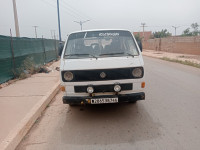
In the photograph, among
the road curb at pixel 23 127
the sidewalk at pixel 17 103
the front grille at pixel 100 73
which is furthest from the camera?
the front grille at pixel 100 73

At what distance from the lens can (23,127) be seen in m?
3.29

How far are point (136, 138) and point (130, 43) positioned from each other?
2.28 m

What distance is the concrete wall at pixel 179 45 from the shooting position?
20.3m

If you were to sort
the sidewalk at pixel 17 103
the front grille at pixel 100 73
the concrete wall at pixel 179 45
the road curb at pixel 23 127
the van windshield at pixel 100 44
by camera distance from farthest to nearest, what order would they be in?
the concrete wall at pixel 179 45 < the van windshield at pixel 100 44 < the front grille at pixel 100 73 < the sidewalk at pixel 17 103 < the road curb at pixel 23 127

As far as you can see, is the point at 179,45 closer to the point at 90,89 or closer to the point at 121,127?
the point at 121,127

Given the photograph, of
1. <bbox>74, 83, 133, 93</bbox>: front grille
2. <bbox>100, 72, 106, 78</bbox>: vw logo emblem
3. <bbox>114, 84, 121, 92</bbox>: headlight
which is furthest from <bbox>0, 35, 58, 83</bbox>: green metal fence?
<bbox>114, 84, 121, 92</bbox>: headlight

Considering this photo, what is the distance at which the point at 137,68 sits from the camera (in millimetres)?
3486

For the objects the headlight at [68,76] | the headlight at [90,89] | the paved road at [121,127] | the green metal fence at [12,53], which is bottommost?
the paved road at [121,127]

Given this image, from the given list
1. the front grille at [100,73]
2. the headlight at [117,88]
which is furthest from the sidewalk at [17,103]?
the headlight at [117,88]

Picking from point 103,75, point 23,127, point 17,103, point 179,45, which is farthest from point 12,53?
point 179,45

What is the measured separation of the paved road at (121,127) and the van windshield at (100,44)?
1.37 meters

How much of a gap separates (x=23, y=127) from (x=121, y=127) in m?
1.86

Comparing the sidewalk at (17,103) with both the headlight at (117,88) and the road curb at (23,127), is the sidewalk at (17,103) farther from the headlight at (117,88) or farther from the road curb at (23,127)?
the headlight at (117,88)

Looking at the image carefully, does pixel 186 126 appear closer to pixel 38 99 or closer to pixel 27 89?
pixel 38 99
